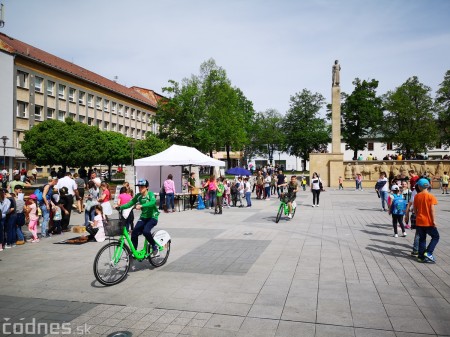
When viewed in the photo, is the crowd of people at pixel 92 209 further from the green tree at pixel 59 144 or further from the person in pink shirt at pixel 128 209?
the green tree at pixel 59 144

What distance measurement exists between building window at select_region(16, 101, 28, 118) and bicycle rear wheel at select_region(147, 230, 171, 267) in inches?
1722

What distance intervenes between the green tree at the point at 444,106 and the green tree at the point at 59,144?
4702 centimetres

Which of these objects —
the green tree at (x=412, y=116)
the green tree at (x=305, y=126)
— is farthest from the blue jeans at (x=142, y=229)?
the green tree at (x=305, y=126)

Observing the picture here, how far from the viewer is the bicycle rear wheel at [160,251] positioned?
278 inches

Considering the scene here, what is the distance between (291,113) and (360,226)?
6320cm

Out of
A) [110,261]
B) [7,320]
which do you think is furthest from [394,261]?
[7,320]

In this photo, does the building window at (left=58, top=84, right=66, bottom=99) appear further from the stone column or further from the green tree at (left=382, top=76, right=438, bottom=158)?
the green tree at (left=382, top=76, right=438, bottom=158)

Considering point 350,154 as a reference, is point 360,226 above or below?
below

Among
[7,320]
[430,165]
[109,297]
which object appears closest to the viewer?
[7,320]

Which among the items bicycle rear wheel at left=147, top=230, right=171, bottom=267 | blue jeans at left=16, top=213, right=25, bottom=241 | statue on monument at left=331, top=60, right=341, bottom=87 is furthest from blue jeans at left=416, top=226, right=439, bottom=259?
statue on monument at left=331, top=60, right=341, bottom=87

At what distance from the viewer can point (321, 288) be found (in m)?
5.81

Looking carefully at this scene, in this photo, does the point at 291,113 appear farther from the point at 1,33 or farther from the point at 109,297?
the point at 109,297

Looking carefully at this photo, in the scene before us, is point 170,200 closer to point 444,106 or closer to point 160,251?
point 160,251

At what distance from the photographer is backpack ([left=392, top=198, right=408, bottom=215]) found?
Answer: 32.3 feet
